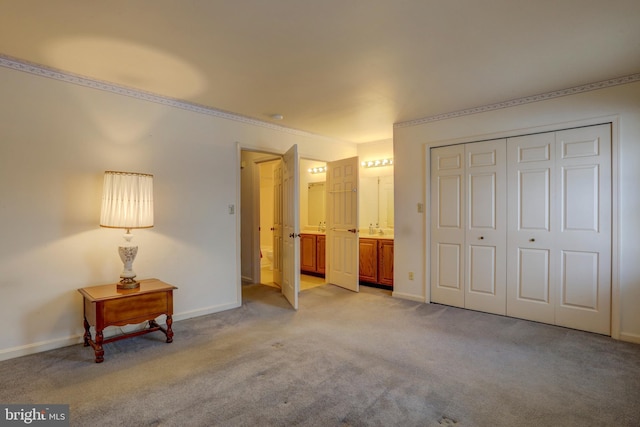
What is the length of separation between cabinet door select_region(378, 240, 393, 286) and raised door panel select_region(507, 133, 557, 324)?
167 cm

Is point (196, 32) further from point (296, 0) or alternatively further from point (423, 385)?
point (423, 385)

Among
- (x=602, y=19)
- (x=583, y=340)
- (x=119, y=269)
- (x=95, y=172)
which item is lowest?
(x=583, y=340)

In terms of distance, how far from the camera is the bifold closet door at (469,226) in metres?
3.76

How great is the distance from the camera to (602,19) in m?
2.09

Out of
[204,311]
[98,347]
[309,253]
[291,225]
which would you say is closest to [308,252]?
[309,253]

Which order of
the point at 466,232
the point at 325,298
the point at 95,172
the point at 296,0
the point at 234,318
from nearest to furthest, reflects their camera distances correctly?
the point at 296,0 < the point at 95,172 < the point at 234,318 < the point at 466,232 < the point at 325,298

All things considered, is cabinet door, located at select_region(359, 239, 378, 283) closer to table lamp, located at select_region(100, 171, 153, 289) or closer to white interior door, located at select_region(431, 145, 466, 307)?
→ white interior door, located at select_region(431, 145, 466, 307)

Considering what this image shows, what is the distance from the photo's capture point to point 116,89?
3131 mm

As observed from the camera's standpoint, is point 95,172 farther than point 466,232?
No

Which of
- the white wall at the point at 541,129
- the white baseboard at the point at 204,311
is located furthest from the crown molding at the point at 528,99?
the white baseboard at the point at 204,311

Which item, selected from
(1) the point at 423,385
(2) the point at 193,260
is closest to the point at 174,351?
(2) the point at 193,260

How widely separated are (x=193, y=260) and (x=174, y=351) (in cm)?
113

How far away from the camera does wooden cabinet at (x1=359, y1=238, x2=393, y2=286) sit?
502cm

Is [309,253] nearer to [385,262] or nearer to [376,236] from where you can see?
[376,236]
